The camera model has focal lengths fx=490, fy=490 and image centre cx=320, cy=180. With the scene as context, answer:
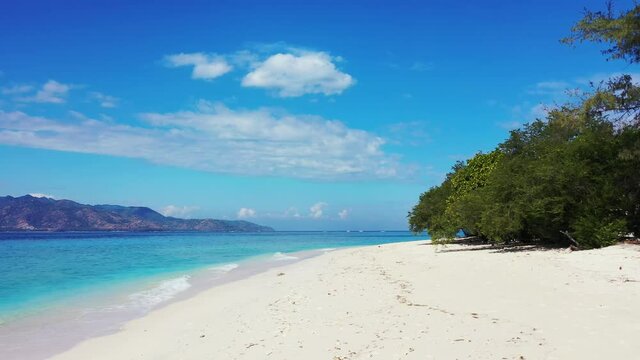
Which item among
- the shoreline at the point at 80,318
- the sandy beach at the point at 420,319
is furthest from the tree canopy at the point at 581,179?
the shoreline at the point at 80,318

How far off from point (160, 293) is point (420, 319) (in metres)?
13.9

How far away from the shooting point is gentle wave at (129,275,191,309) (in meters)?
17.6

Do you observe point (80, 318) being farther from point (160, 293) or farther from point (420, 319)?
point (420, 319)

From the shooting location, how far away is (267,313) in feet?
38.9

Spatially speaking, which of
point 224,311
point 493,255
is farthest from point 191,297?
point 493,255

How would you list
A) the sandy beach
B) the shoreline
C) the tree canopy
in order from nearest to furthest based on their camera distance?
the sandy beach < the shoreline < the tree canopy

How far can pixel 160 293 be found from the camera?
20.1m

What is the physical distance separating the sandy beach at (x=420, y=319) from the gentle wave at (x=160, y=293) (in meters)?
1.49

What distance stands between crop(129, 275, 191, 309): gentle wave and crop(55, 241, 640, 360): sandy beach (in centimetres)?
149

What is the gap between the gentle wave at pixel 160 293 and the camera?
57.7ft

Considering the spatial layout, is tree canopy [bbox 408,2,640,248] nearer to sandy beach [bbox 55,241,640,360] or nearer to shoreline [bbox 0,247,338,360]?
sandy beach [bbox 55,241,640,360]

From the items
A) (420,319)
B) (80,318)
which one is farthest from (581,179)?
(80,318)

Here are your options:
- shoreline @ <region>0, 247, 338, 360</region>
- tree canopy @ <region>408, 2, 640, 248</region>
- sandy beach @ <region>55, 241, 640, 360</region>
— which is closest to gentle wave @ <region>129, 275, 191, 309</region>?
shoreline @ <region>0, 247, 338, 360</region>

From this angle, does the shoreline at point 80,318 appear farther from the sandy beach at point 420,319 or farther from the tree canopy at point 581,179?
the tree canopy at point 581,179
